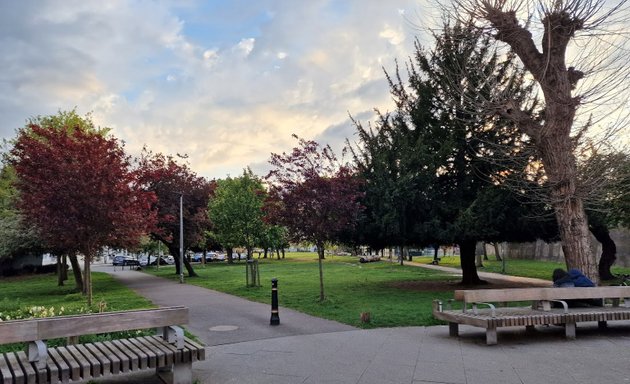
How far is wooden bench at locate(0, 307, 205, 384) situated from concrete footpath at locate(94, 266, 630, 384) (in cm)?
55

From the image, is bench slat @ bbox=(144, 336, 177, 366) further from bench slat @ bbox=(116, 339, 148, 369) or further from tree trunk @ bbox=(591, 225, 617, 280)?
tree trunk @ bbox=(591, 225, 617, 280)

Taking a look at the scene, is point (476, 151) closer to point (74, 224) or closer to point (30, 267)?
point (74, 224)

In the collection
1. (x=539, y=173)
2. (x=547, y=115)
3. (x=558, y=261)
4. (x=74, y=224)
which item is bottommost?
(x=558, y=261)

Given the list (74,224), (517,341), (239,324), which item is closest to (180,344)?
(239,324)

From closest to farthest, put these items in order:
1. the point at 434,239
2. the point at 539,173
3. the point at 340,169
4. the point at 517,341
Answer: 1. the point at 517,341
2. the point at 340,169
3. the point at 539,173
4. the point at 434,239

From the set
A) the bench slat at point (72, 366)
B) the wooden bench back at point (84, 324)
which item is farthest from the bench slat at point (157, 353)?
the bench slat at point (72, 366)

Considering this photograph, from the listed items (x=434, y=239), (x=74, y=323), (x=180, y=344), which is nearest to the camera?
(x=74, y=323)

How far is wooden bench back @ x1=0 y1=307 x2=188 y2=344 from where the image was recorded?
4.99 meters

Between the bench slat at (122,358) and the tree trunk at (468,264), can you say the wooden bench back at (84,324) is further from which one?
the tree trunk at (468,264)

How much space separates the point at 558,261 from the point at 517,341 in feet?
123

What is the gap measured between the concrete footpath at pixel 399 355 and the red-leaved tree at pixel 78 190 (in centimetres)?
508

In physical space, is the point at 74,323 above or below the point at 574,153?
below

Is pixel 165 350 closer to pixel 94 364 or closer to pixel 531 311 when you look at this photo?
pixel 94 364

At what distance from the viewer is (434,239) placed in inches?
755
